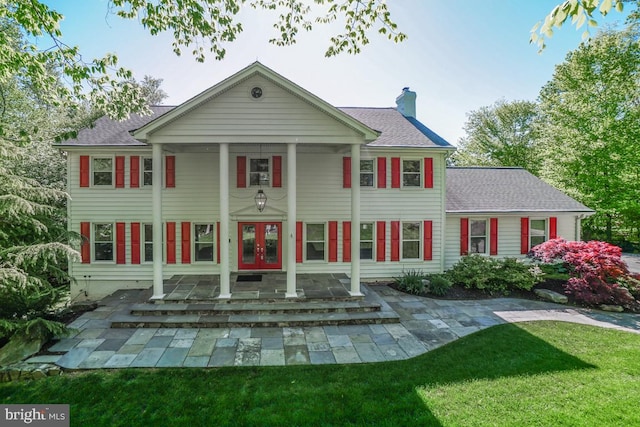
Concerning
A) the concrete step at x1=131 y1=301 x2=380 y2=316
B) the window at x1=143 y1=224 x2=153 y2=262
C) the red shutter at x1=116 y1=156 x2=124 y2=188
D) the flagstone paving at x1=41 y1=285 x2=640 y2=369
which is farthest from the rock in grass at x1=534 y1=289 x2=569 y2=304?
the red shutter at x1=116 y1=156 x2=124 y2=188

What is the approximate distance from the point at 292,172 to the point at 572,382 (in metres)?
7.67

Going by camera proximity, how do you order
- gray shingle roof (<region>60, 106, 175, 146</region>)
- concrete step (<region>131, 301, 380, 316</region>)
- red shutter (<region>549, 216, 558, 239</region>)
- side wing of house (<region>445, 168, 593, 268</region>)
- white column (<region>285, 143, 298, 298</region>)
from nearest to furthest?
concrete step (<region>131, 301, 380, 316</region>) → white column (<region>285, 143, 298, 298</region>) → gray shingle roof (<region>60, 106, 175, 146</region>) → side wing of house (<region>445, 168, 593, 268</region>) → red shutter (<region>549, 216, 558, 239</region>)

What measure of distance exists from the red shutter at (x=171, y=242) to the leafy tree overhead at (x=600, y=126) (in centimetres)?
2121

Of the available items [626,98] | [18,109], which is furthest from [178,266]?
[626,98]

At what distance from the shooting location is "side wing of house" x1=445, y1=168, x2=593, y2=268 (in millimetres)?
12578

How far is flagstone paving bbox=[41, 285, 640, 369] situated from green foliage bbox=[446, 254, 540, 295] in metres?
1.32

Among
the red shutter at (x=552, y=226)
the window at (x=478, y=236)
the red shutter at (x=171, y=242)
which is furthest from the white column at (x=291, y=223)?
the red shutter at (x=552, y=226)

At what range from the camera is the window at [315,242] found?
39.6 ft

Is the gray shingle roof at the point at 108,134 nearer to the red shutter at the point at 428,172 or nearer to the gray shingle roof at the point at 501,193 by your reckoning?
the red shutter at the point at 428,172

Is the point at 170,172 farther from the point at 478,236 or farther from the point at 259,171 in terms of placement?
the point at 478,236

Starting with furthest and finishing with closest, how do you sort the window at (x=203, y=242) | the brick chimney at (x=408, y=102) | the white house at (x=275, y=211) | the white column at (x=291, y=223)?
→ the brick chimney at (x=408, y=102)
the window at (x=203, y=242)
the white house at (x=275, y=211)
the white column at (x=291, y=223)

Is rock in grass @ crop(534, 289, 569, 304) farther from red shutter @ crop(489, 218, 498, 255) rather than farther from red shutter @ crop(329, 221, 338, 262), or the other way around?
red shutter @ crop(329, 221, 338, 262)

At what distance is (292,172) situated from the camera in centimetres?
916

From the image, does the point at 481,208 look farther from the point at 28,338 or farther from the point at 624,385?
the point at 28,338
